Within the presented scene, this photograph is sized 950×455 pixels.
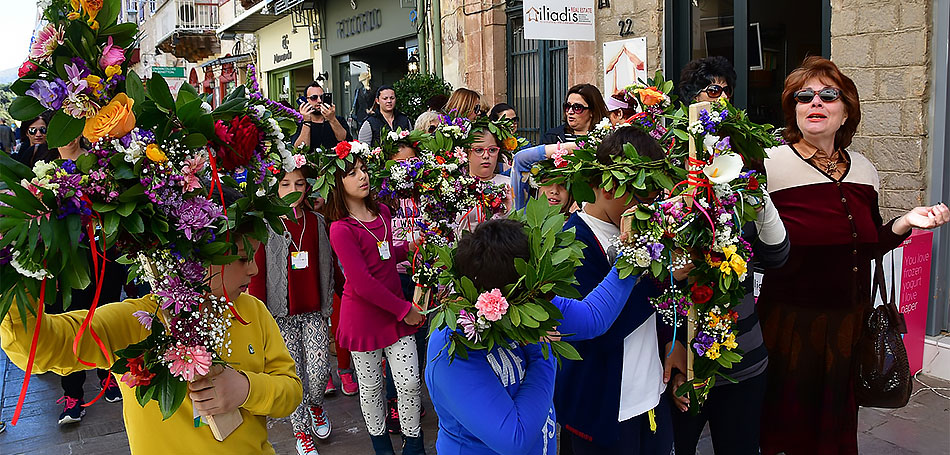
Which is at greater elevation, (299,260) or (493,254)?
(493,254)

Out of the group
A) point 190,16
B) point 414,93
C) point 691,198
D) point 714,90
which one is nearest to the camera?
point 691,198

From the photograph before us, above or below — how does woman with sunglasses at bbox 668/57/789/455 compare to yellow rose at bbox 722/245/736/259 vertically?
below

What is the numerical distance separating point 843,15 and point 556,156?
3.89m

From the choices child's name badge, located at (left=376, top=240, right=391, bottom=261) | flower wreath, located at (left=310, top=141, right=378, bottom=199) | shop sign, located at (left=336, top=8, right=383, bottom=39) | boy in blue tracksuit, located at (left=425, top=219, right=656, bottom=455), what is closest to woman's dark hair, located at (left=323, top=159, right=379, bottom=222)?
flower wreath, located at (left=310, top=141, right=378, bottom=199)

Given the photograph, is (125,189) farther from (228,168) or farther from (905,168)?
(905,168)

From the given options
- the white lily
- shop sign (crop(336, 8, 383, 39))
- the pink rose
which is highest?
shop sign (crop(336, 8, 383, 39))

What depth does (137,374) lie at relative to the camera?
6.60 ft

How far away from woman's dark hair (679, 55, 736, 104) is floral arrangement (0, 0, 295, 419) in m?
3.72

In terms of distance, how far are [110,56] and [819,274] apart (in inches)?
112

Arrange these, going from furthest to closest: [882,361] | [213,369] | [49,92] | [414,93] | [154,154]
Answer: [414,93], [882,361], [213,369], [154,154], [49,92]

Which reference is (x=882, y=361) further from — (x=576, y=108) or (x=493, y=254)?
(x=576, y=108)

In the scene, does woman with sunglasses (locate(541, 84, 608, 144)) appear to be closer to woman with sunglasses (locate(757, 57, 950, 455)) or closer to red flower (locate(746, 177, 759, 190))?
woman with sunglasses (locate(757, 57, 950, 455))

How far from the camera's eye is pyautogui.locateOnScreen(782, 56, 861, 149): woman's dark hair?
131 inches

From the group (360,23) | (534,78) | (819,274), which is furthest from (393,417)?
(360,23)
